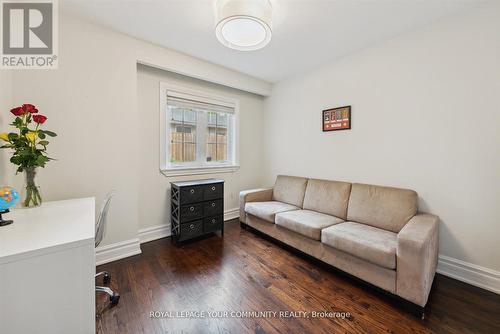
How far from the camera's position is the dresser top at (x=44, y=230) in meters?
0.87

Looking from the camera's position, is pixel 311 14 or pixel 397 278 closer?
pixel 397 278

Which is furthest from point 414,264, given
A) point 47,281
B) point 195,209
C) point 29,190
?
point 29,190

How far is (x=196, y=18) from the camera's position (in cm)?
204

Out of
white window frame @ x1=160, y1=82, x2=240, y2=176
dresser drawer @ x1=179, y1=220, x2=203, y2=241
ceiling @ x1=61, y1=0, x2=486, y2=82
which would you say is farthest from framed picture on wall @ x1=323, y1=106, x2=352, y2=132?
dresser drawer @ x1=179, y1=220, x2=203, y2=241

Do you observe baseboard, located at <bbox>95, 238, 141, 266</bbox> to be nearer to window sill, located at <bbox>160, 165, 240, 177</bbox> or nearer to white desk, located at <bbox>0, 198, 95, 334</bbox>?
window sill, located at <bbox>160, 165, 240, 177</bbox>

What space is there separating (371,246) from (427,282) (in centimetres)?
43

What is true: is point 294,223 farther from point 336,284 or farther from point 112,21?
point 112,21

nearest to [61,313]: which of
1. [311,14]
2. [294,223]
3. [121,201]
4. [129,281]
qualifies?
[129,281]

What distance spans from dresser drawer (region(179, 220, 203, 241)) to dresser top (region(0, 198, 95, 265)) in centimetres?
124

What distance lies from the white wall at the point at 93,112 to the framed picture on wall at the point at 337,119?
242 cm

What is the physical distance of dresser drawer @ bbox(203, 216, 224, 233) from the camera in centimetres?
287

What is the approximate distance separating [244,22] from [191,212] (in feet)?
7.42

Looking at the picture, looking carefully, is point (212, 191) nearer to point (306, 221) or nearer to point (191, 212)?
point (191, 212)

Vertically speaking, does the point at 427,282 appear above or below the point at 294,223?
below
